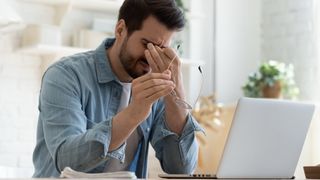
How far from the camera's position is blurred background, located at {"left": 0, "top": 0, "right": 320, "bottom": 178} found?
3516mm

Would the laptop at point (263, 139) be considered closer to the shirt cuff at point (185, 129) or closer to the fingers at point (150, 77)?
the fingers at point (150, 77)

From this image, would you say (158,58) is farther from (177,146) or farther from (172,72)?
(177,146)

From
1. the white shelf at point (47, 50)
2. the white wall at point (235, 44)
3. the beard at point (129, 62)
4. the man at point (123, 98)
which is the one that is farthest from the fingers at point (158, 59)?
the white wall at point (235, 44)

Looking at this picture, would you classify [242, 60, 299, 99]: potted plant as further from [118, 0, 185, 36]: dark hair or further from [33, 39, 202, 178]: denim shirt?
[118, 0, 185, 36]: dark hair

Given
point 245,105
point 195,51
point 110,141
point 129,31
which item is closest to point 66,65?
point 129,31

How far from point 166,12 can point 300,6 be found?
2235 mm

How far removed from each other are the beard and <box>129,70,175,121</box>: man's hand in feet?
1.12

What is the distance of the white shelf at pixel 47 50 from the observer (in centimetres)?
343

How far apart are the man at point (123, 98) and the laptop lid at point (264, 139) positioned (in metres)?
0.36

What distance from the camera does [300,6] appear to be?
4168 mm

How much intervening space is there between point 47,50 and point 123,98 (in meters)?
1.37

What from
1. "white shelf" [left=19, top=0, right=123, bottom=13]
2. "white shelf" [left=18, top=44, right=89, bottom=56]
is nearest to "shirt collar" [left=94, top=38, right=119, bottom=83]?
"white shelf" [left=18, top=44, right=89, bottom=56]

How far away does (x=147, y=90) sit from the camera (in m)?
1.79

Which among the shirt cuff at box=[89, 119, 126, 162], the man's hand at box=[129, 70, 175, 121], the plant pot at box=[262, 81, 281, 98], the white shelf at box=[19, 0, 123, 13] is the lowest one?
the plant pot at box=[262, 81, 281, 98]
